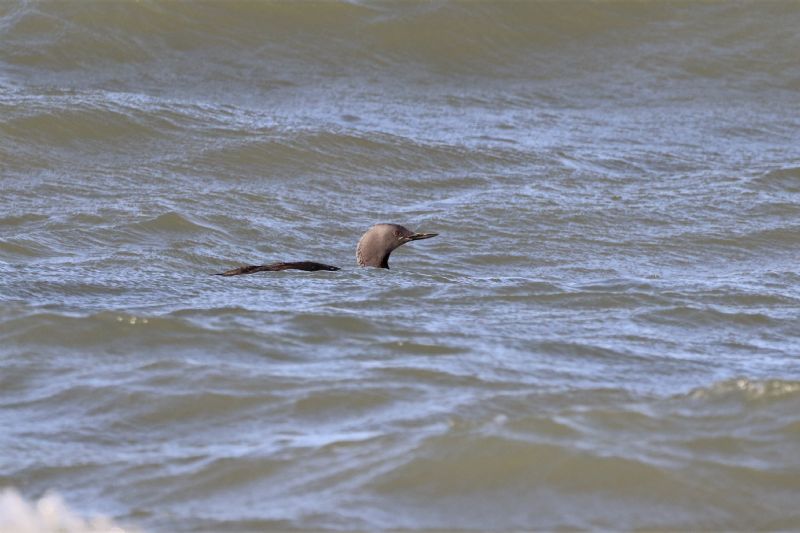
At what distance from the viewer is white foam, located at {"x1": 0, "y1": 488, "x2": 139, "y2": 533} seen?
525 centimetres

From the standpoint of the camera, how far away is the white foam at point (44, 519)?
525 cm

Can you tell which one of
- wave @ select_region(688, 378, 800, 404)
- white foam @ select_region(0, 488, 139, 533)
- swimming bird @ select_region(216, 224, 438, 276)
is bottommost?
white foam @ select_region(0, 488, 139, 533)

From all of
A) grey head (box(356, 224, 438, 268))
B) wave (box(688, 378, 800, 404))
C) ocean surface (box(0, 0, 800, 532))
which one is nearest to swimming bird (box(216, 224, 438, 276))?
grey head (box(356, 224, 438, 268))

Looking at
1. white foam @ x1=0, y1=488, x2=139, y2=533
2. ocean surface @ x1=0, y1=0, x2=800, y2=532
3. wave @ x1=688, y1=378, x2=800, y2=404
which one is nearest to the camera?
white foam @ x1=0, y1=488, x2=139, y2=533

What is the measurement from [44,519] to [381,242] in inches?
190

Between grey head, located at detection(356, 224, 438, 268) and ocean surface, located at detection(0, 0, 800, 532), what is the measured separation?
7.3 inches

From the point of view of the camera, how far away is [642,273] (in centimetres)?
985

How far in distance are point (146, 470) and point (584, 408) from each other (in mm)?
1957

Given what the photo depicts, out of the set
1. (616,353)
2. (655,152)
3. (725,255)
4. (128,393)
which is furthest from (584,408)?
(655,152)

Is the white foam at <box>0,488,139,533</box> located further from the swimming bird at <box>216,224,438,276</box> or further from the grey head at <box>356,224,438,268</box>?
the grey head at <box>356,224,438,268</box>

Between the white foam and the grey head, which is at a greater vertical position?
the grey head

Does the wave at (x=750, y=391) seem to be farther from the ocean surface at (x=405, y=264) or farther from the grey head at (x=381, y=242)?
the grey head at (x=381, y=242)

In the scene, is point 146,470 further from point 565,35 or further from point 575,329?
point 565,35

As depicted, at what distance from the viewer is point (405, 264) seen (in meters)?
10.4
